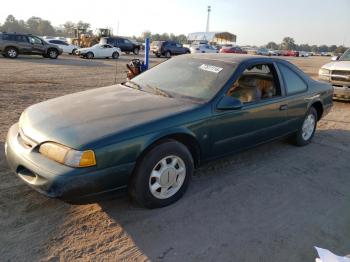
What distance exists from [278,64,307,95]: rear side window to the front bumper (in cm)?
287

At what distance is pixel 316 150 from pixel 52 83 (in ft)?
29.5

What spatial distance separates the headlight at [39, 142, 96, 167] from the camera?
2.74 metres

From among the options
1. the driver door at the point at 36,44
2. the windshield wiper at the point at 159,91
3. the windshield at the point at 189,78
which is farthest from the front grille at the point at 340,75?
the driver door at the point at 36,44

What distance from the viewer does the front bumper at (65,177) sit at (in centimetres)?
271

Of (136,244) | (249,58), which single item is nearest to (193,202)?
(136,244)

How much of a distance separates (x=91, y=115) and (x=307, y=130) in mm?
3774

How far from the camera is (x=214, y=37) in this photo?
248 feet

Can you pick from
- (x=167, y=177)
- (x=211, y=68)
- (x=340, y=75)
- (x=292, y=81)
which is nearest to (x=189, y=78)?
(x=211, y=68)

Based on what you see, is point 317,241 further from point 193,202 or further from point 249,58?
point 249,58

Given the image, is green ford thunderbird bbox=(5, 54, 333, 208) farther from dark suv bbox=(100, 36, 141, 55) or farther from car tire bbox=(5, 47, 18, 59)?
dark suv bbox=(100, 36, 141, 55)

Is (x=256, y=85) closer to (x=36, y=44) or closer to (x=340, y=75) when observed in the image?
(x=340, y=75)

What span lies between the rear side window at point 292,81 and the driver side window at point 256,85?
189mm

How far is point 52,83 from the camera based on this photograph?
11.4 m

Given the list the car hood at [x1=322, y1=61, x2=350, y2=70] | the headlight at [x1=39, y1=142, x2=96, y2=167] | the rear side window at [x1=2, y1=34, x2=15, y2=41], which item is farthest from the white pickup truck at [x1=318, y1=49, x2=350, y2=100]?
the rear side window at [x1=2, y1=34, x2=15, y2=41]
